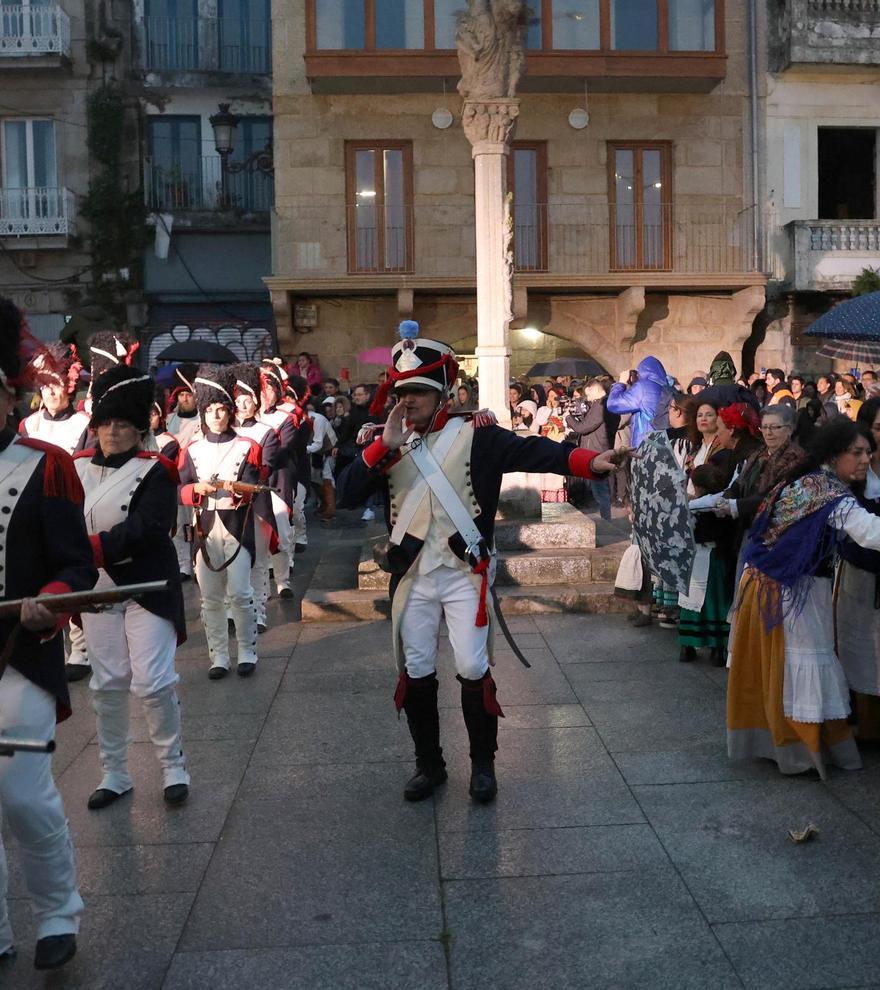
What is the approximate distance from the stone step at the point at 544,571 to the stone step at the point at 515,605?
385 mm

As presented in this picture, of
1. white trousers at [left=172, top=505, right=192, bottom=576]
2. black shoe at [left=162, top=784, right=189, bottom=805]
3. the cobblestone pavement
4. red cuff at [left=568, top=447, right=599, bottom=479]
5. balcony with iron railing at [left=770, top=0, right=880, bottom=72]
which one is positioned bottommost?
the cobblestone pavement

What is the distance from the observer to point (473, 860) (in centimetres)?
453

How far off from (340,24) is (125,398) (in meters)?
17.3

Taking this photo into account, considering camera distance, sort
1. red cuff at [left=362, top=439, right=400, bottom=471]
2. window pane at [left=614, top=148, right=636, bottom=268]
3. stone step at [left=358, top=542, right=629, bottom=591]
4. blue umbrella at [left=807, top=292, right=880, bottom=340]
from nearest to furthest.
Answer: red cuff at [left=362, top=439, right=400, bottom=471], blue umbrella at [left=807, top=292, right=880, bottom=340], stone step at [left=358, top=542, right=629, bottom=591], window pane at [left=614, top=148, right=636, bottom=268]

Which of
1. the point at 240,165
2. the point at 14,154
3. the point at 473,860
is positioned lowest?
the point at 473,860

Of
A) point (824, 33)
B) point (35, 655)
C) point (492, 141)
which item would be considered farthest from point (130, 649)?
point (824, 33)

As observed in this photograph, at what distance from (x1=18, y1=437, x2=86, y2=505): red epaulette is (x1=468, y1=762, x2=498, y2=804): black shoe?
218 centimetres

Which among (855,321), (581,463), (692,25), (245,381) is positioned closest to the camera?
(581,463)

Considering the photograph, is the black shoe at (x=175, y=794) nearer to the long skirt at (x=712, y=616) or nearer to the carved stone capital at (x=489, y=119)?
the long skirt at (x=712, y=616)

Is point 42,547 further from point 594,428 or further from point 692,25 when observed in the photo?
point 692,25

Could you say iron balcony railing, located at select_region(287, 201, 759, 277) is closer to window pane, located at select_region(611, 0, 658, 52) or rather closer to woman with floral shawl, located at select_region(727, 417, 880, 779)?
window pane, located at select_region(611, 0, 658, 52)

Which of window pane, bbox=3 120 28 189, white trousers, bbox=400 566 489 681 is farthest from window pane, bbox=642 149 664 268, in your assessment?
white trousers, bbox=400 566 489 681

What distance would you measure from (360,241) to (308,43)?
3430mm

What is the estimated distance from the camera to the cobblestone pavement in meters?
3.72
